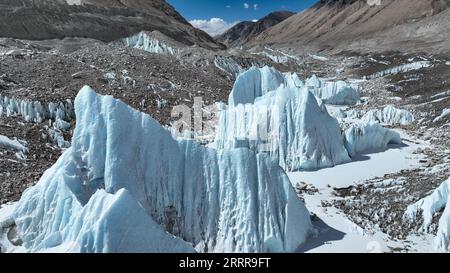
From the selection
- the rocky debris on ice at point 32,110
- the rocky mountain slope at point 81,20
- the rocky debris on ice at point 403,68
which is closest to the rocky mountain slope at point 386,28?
the rocky debris on ice at point 403,68

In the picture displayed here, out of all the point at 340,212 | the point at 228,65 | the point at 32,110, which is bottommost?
the point at 340,212

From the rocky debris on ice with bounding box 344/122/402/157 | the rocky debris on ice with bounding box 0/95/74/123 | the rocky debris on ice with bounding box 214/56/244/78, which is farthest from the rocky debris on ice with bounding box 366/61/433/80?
the rocky debris on ice with bounding box 0/95/74/123

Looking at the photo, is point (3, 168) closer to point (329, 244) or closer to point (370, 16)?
point (329, 244)

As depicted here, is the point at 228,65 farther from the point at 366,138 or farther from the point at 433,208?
the point at 433,208

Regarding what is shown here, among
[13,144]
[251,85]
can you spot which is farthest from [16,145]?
[251,85]

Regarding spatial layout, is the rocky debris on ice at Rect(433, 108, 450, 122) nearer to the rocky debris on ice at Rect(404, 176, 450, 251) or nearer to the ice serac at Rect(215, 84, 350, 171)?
the ice serac at Rect(215, 84, 350, 171)

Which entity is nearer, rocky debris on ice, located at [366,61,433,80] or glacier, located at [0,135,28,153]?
glacier, located at [0,135,28,153]

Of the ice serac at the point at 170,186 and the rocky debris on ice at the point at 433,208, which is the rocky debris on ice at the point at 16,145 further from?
the rocky debris on ice at the point at 433,208
